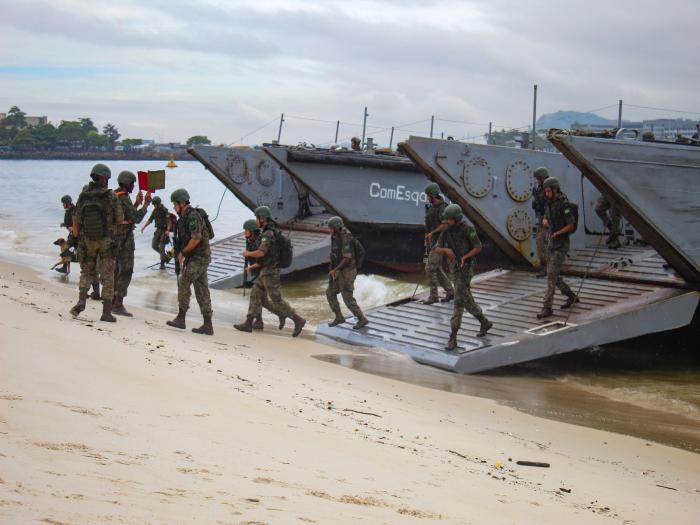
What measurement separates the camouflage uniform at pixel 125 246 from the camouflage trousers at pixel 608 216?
6.42 meters

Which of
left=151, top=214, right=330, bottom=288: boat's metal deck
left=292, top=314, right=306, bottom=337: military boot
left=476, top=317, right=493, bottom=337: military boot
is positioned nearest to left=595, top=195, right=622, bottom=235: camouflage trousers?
left=476, top=317, right=493, bottom=337: military boot

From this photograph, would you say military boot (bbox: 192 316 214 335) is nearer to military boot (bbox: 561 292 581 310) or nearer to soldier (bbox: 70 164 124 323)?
soldier (bbox: 70 164 124 323)

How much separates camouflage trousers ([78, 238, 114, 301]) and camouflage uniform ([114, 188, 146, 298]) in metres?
1.24

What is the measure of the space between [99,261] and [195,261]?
131 centimetres

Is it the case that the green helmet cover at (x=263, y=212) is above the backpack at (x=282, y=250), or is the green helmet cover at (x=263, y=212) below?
above

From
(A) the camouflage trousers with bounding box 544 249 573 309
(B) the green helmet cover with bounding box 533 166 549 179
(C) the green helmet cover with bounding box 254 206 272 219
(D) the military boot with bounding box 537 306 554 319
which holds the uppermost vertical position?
(B) the green helmet cover with bounding box 533 166 549 179

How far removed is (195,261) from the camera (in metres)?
10.9

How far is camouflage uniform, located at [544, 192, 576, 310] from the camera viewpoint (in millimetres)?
11484

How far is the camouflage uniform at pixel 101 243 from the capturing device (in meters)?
9.67

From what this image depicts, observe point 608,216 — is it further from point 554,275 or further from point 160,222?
point 160,222

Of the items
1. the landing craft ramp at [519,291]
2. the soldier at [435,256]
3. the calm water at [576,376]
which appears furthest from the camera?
the soldier at [435,256]

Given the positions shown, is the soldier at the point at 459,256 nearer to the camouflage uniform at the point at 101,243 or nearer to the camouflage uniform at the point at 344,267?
the camouflage uniform at the point at 344,267

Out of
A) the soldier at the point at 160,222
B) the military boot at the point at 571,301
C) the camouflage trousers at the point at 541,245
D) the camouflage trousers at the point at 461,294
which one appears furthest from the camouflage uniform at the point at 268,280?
the soldier at the point at 160,222

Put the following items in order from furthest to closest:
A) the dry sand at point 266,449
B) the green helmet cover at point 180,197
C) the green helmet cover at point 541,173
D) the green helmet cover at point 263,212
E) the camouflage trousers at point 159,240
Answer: the camouflage trousers at point 159,240 → the green helmet cover at point 541,173 → the green helmet cover at point 263,212 → the green helmet cover at point 180,197 → the dry sand at point 266,449
